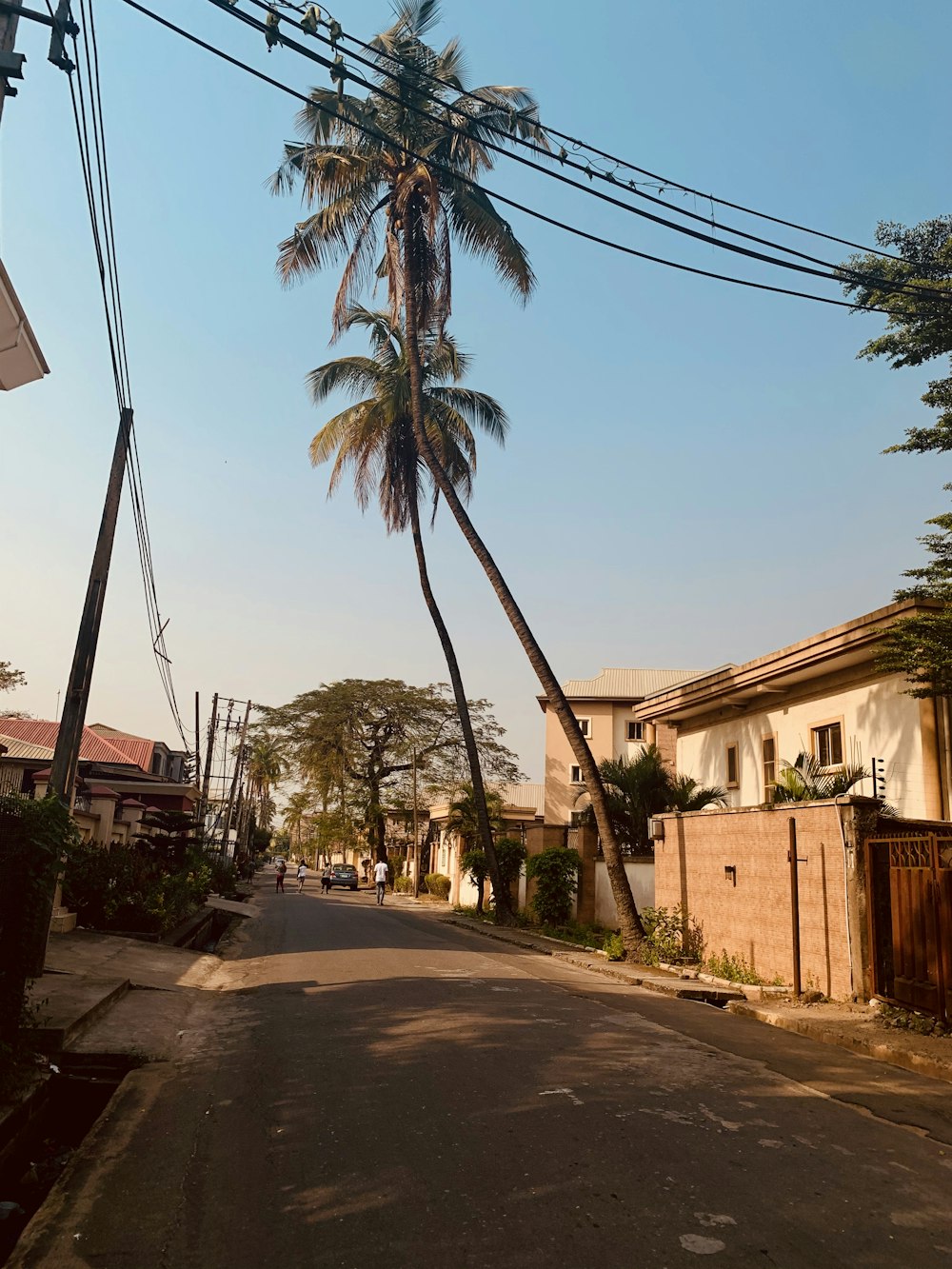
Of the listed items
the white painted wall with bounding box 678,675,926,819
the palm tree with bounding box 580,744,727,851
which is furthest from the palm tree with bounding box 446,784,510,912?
the white painted wall with bounding box 678,675,926,819

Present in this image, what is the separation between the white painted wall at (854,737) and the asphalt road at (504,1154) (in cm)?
739

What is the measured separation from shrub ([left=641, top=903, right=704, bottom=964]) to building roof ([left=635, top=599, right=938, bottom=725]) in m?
5.06

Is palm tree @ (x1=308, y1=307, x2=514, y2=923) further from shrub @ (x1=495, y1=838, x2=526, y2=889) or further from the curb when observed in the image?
the curb

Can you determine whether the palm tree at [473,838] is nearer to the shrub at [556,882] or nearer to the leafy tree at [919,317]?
the shrub at [556,882]

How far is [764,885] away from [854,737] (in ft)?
15.7

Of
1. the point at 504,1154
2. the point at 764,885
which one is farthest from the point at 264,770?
the point at 504,1154

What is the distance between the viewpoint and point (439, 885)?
47812 millimetres

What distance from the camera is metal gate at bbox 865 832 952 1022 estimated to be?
10.2m

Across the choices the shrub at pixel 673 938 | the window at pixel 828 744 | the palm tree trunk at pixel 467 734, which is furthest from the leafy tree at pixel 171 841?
the window at pixel 828 744

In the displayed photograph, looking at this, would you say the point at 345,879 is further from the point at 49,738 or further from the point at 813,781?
the point at 813,781

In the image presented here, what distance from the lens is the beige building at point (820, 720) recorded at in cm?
1596

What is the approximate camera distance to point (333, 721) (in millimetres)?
53625

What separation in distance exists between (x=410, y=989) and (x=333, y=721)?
4168 cm

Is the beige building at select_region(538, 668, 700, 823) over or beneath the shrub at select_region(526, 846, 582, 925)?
over
